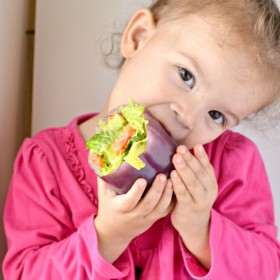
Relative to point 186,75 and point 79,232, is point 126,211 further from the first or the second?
point 186,75

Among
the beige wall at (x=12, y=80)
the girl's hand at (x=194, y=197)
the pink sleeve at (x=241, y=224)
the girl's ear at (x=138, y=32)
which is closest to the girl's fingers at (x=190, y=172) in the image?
the girl's hand at (x=194, y=197)

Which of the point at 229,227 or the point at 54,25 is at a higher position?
the point at 54,25

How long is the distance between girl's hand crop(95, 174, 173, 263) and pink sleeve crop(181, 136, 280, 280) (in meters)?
0.11

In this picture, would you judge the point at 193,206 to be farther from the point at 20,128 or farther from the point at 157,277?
the point at 20,128

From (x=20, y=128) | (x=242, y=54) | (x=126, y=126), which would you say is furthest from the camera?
(x=20, y=128)

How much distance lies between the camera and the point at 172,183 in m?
0.66

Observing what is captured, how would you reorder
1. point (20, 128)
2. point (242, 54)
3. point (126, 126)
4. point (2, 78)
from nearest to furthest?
1. point (126, 126)
2. point (242, 54)
3. point (2, 78)
4. point (20, 128)

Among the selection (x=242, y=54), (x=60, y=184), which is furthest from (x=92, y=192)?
(x=242, y=54)

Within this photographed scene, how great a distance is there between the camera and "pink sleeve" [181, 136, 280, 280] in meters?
0.78

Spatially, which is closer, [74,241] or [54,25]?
[74,241]

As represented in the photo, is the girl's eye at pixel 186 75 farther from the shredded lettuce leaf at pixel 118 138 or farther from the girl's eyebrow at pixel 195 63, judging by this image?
the shredded lettuce leaf at pixel 118 138

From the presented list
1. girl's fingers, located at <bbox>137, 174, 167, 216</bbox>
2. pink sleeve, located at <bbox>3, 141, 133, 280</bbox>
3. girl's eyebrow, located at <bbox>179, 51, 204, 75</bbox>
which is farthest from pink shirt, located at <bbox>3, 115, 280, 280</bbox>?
girl's eyebrow, located at <bbox>179, 51, 204, 75</bbox>

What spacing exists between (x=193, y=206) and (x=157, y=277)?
0.17m

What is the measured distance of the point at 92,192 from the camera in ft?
2.70
